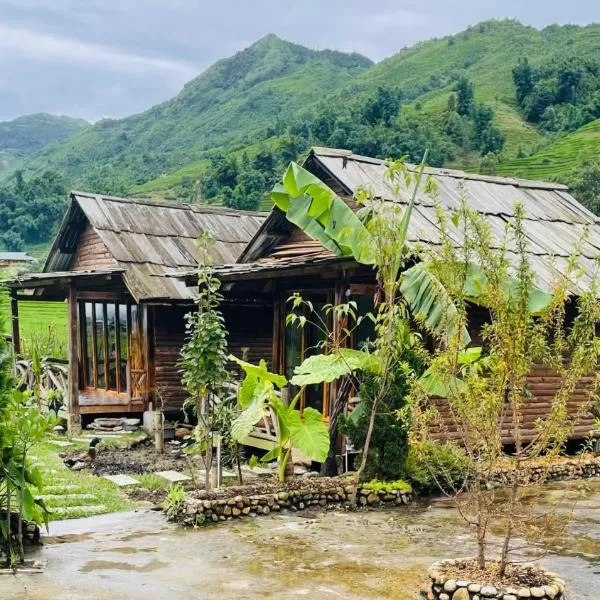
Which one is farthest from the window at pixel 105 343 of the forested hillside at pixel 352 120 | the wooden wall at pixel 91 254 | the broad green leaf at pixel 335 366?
the forested hillside at pixel 352 120

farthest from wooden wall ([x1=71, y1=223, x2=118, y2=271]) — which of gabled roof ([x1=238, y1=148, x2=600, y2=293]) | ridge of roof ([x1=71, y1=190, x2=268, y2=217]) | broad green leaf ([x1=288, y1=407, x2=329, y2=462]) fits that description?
broad green leaf ([x1=288, y1=407, x2=329, y2=462])

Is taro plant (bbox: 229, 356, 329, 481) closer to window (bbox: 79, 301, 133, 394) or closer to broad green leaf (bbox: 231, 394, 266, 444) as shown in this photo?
broad green leaf (bbox: 231, 394, 266, 444)

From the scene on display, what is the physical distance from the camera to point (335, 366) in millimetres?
10922

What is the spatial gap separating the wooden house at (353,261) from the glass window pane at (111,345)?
10.5ft

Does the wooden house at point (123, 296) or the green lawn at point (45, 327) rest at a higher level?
the wooden house at point (123, 296)

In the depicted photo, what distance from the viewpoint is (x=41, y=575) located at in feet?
24.7

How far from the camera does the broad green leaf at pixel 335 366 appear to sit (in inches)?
419

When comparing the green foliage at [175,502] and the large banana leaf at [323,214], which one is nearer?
the green foliage at [175,502]

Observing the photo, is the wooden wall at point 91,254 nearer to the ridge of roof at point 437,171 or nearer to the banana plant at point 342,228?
the ridge of roof at point 437,171

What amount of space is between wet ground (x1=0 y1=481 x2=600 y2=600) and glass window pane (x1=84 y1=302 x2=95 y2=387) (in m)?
8.68

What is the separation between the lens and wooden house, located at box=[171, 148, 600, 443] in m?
12.6

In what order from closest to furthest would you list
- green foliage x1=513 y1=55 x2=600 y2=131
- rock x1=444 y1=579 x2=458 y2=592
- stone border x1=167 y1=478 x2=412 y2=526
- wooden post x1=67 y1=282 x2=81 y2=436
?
rock x1=444 y1=579 x2=458 y2=592, stone border x1=167 y1=478 x2=412 y2=526, wooden post x1=67 y1=282 x2=81 y2=436, green foliage x1=513 y1=55 x2=600 y2=131

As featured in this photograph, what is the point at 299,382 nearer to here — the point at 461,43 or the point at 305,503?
the point at 305,503

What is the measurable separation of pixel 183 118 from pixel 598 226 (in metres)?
84.2
